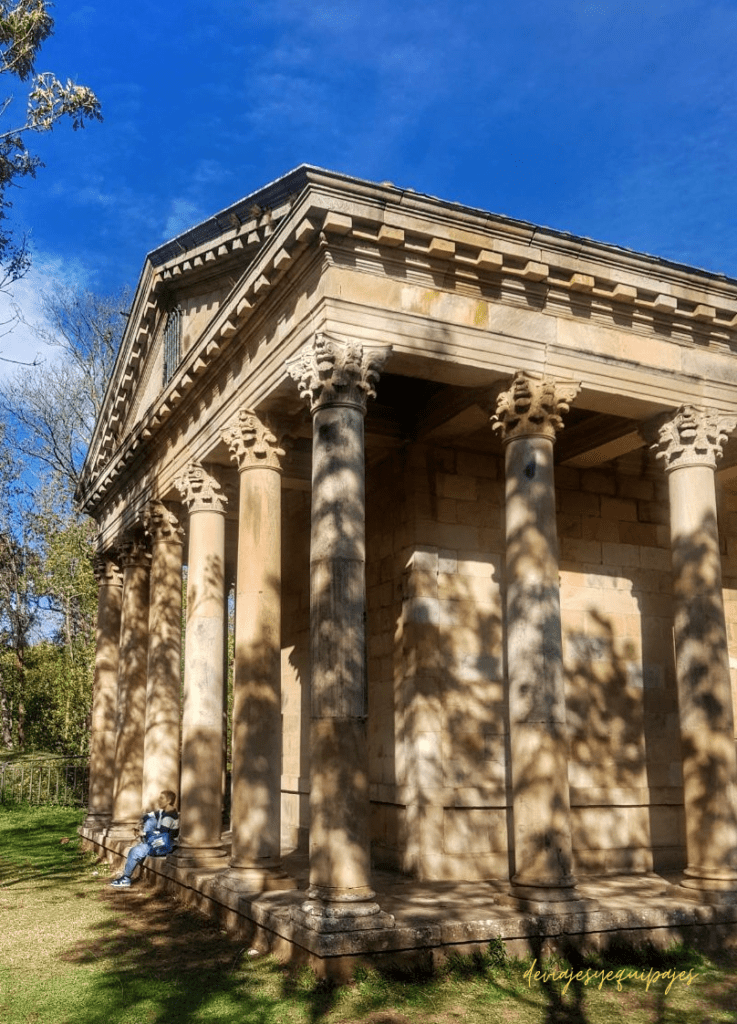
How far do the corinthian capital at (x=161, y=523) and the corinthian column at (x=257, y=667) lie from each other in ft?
13.9

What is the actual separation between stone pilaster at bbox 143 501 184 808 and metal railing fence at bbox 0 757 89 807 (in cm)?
1073

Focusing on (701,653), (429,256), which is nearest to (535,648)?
(701,653)

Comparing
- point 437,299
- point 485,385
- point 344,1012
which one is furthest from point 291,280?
point 344,1012

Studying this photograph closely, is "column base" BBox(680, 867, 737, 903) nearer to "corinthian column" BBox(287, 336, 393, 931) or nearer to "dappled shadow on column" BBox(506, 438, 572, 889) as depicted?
"dappled shadow on column" BBox(506, 438, 572, 889)

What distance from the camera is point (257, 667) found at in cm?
1152

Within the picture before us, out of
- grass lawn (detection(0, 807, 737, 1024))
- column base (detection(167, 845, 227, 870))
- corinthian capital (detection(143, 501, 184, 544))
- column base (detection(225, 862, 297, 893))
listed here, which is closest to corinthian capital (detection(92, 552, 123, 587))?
corinthian capital (detection(143, 501, 184, 544))

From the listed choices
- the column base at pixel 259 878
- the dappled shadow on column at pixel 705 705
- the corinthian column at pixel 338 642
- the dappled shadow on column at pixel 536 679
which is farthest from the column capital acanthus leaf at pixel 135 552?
the dappled shadow on column at pixel 705 705

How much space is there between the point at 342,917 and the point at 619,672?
7132 mm

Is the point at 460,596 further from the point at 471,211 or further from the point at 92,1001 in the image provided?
the point at 92,1001

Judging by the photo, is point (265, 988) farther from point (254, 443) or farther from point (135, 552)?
point (135, 552)

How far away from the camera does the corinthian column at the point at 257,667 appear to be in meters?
11.1

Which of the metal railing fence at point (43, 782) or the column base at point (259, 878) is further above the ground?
the metal railing fence at point (43, 782)

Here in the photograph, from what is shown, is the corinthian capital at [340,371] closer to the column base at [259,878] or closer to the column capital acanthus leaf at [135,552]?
the column base at [259,878]

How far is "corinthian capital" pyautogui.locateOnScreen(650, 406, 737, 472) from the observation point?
1194cm
